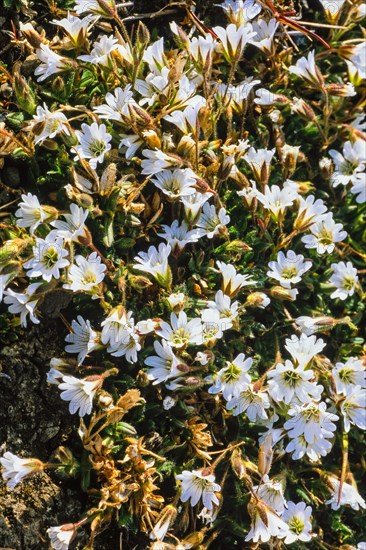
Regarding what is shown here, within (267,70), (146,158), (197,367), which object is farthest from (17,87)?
(197,367)

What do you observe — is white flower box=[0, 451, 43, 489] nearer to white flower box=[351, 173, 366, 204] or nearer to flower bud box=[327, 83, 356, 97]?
white flower box=[351, 173, 366, 204]

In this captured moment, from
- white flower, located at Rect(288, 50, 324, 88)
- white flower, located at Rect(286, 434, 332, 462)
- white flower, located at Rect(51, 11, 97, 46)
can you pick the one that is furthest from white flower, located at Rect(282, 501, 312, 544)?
white flower, located at Rect(51, 11, 97, 46)

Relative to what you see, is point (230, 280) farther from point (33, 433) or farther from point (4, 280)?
point (33, 433)

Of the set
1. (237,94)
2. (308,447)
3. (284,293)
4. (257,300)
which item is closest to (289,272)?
(284,293)

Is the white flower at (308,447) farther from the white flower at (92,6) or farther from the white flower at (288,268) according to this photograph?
the white flower at (92,6)

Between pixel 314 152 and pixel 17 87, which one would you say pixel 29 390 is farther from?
pixel 314 152

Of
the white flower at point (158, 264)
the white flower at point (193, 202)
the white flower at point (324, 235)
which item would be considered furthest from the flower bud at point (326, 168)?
the white flower at point (158, 264)
